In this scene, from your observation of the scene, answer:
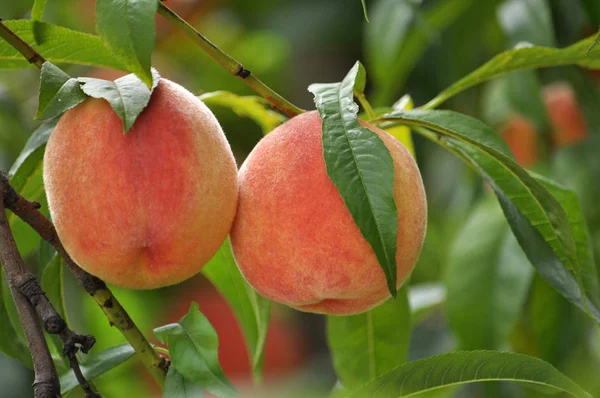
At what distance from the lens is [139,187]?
58 centimetres

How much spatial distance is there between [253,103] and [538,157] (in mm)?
645

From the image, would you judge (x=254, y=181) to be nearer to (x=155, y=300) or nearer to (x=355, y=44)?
(x=155, y=300)

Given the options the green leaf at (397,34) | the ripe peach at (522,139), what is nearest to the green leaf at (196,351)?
the green leaf at (397,34)

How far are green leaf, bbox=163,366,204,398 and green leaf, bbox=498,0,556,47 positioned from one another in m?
0.68

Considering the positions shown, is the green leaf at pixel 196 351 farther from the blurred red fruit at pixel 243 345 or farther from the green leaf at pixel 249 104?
the blurred red fruit at pixel 243 345

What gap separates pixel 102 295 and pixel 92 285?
0.01 meters

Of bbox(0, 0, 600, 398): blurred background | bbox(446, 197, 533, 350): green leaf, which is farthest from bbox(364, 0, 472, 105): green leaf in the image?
bbox(446, 197, 533, 350): green leaf

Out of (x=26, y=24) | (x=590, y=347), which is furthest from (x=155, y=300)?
(x=26, y=24)

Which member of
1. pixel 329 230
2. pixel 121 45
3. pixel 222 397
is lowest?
pixel 222 397

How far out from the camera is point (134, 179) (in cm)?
58

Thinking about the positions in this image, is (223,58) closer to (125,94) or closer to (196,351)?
(125,94)

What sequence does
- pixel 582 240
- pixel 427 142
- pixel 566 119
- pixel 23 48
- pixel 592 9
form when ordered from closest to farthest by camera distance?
pixel 23 48 → pixel 582 240 → pixel 592 9 → pixel 566 119 → pixel 427 142

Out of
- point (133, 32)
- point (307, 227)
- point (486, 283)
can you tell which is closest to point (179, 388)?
point (307, 227)

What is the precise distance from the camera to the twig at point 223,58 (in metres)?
0.62
